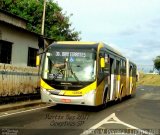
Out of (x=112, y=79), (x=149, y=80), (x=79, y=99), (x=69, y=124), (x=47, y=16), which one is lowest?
(x=69, y=124)

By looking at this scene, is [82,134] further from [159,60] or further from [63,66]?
[159,60]

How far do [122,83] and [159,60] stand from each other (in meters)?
98.9

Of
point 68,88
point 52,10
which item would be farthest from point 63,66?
point 52,10

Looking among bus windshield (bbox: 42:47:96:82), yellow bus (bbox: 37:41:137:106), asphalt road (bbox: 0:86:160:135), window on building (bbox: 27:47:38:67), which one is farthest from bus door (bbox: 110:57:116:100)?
window on building (bbox: 27:47:38:67)

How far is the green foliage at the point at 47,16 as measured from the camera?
144ft

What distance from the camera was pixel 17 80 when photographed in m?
20.0

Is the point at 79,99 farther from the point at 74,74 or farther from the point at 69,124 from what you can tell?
the point at 69,124

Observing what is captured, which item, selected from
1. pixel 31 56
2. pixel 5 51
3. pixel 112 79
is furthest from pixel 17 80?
pixel 31 56

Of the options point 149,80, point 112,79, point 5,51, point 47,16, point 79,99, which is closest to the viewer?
point 79,99

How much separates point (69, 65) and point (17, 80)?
3.67 m

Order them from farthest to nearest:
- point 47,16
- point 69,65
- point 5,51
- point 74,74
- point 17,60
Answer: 1. point 47,16
2. point 17,60
3. point 5,51
4. point 69,65
5. point 74,74

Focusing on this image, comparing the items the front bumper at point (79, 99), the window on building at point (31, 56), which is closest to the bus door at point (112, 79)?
the front bumper at point (79, 99)

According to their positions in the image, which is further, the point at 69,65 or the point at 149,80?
the point at 149,80

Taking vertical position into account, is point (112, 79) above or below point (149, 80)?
above
